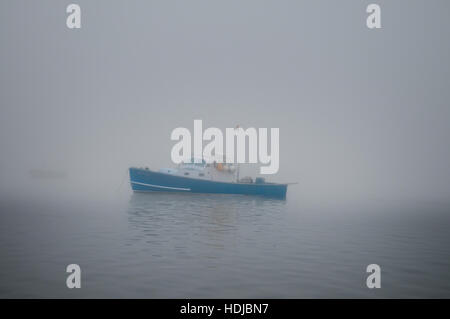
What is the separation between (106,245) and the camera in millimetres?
17391

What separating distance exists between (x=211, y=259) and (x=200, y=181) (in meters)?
38.8

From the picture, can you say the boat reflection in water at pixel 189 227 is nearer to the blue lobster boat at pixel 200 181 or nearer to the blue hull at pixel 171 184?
the blue hull at pixel 171 184

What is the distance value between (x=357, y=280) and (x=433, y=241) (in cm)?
1283

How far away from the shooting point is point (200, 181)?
53.9 m

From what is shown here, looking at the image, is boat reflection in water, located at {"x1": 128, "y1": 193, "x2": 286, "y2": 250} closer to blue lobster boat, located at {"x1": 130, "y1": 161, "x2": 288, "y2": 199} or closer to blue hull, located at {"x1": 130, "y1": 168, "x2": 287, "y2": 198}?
blue hull, located at {"x1": 130, "y1": 168, "x2": 287, "y2": 198}

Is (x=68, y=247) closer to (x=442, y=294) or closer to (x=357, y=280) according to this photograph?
(x=357, y=280)

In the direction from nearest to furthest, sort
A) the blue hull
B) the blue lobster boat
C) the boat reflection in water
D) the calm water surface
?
the calm water surface
the boat reflection in water
the blue hull
the blue lobster boat

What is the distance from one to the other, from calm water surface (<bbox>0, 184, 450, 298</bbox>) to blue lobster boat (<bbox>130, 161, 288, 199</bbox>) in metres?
26.9

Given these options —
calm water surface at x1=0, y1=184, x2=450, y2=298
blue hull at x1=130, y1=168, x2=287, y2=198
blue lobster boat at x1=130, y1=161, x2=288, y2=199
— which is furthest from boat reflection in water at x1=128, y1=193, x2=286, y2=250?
blue lobster boat at x1=130, y1=161, x2=288, y2=199

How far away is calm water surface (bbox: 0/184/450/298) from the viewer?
449 inches

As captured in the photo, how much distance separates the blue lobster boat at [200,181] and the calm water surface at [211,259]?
26.9m

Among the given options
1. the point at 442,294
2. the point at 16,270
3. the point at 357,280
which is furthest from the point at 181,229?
the point at 442,294

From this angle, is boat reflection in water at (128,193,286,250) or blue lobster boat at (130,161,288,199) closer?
boat reflection in water at (128,193,286,250)

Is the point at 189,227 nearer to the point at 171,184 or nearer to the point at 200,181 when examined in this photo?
the point at 200,181
